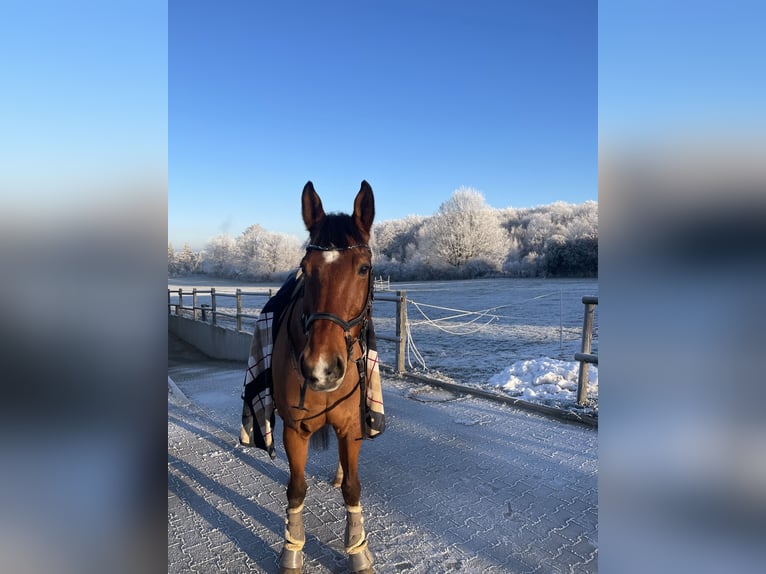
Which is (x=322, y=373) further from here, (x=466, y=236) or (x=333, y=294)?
(x=466, y=236)

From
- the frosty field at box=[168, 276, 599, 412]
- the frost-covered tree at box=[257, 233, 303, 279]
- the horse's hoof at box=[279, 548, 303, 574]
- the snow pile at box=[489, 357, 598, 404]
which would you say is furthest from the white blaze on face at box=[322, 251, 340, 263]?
the frost-covered tree at box=[257, 233, 303, 279]

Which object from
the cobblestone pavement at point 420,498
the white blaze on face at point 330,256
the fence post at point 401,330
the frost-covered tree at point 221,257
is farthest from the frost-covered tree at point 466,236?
the white blaze on face at point 330,256

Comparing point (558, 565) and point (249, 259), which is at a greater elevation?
point (249, 259)

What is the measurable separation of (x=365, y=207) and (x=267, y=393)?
3.76ft

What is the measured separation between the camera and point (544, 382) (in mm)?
4879

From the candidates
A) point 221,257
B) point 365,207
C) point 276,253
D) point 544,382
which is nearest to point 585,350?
point 544,382

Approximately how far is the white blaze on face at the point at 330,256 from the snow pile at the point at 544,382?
347 cm

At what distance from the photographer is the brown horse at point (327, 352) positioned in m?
1.56
